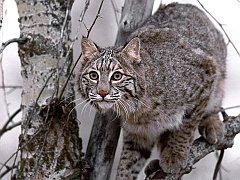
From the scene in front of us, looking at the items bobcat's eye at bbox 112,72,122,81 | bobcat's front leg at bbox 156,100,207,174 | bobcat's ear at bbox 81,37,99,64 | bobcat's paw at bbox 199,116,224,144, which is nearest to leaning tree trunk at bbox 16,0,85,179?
bobcat's ear at bbox 81,37,99,64

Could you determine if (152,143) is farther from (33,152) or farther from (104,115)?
(33,152)

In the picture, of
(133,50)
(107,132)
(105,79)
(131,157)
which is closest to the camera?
(105,79)

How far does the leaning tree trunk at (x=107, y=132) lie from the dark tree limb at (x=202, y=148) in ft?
0.92

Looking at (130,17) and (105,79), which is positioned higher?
(130,17)

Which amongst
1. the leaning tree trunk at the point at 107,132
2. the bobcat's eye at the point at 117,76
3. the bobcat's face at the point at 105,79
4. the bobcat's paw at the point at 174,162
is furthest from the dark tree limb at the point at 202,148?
the bobcat's eye at the point at 117,76

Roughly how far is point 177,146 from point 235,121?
0.44 metres

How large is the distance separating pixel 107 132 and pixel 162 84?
0.49m

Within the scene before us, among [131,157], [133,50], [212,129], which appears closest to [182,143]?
[212,129]

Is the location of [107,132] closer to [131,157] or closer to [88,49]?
[131,157]

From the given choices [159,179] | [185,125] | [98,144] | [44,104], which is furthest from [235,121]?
[44,104]

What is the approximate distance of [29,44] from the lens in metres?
3.09

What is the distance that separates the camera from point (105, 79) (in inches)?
115

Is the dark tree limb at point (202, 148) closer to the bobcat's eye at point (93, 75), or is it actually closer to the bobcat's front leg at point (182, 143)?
the bobcat's front leg at point (182, 143)

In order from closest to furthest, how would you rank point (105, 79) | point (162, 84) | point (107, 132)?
point (105, 79) < point (162, 84) < point (107, 132)
